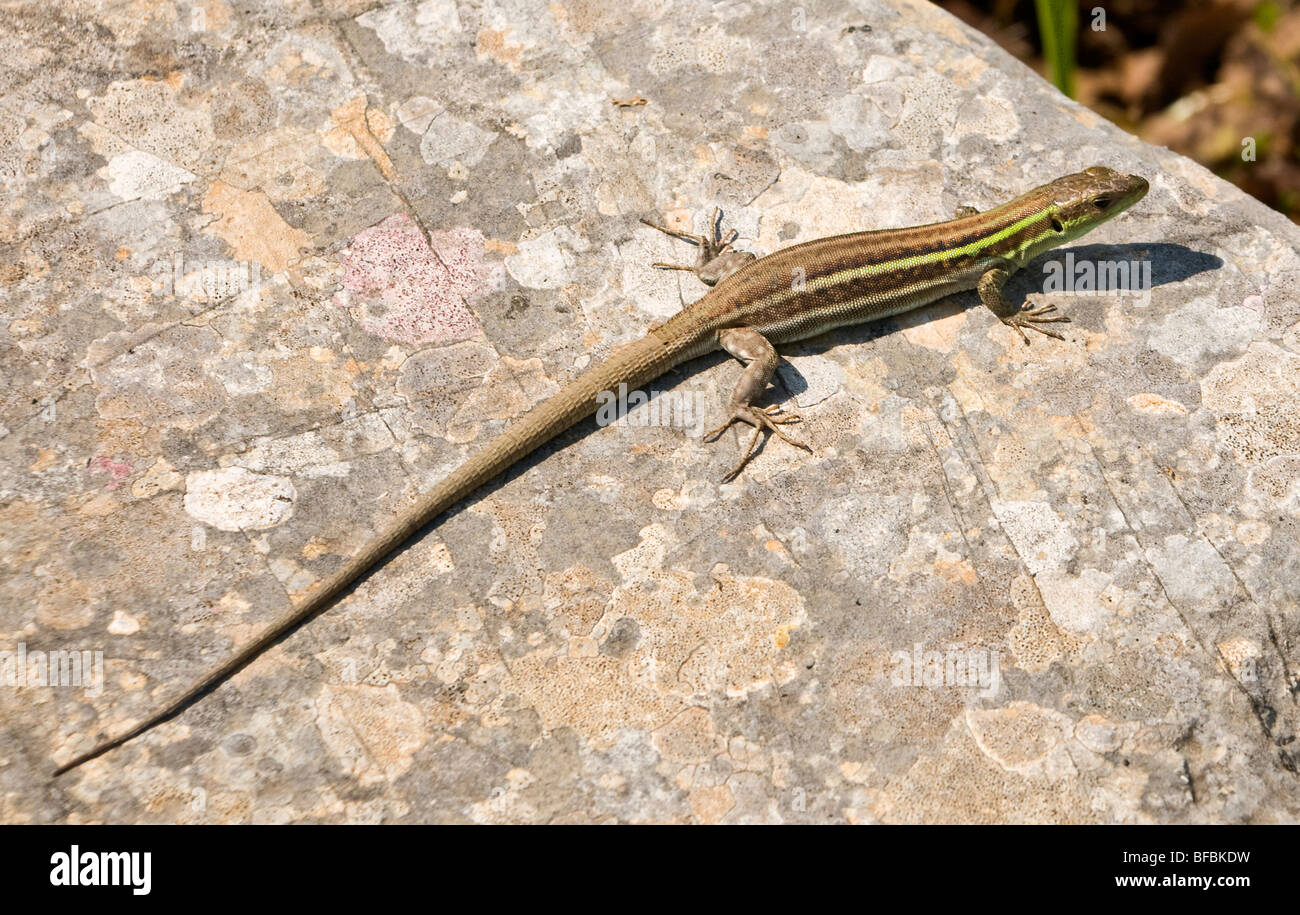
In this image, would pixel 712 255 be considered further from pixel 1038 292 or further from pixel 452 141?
pixel 1038 292

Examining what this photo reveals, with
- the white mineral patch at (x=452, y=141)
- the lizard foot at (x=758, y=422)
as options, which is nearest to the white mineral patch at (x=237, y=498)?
the lizard foot at (x=758, y=422)

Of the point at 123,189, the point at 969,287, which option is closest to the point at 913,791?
the point at 969,287

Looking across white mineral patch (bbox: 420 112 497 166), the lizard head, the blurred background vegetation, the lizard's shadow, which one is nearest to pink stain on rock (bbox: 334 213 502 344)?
white mineral patch (bbox: 420 112 497 166)

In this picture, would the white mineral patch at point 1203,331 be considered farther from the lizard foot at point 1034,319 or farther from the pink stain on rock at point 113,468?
the pink stain on rock at point 113,468

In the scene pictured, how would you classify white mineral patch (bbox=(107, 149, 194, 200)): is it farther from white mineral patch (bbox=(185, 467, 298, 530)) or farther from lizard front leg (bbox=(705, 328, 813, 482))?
lizard front leg (bbox=(705, 328, 813, 482))

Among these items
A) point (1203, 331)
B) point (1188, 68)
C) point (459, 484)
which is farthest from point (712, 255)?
point (1188, 68)

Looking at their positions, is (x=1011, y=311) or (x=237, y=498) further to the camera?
(x=1011, y=311)

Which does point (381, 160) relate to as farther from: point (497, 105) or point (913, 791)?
point (913, 791)
